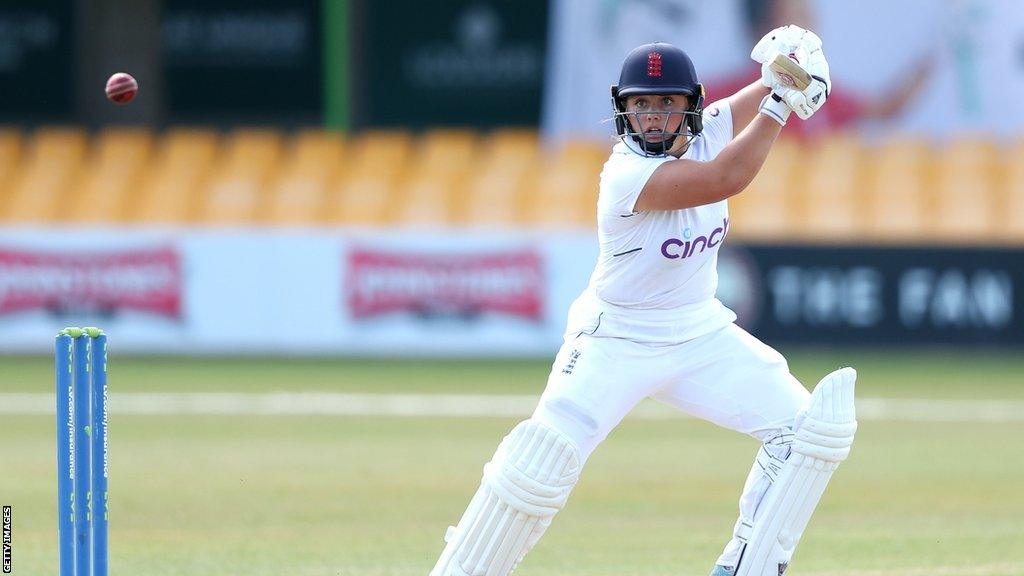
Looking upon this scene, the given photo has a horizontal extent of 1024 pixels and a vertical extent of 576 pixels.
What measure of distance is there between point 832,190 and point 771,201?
0.55 metres

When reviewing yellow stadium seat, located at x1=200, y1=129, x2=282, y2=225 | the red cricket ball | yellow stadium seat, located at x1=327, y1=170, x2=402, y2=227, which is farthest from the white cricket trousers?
yellow stadium seat, located at x1=200, y1=129, x2=282, y2=225

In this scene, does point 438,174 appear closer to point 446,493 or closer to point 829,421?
point 446,493

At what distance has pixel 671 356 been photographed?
4715 mm

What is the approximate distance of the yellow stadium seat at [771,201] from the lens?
13305mm

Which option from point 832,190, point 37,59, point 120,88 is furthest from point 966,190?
point 120,88

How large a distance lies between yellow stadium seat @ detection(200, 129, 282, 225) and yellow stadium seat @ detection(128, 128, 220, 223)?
131 mm

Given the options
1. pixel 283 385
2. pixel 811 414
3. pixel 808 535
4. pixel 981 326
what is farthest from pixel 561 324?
pixel 811 414

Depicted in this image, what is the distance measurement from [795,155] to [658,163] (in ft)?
32.6

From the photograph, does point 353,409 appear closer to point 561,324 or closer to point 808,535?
point 561,324

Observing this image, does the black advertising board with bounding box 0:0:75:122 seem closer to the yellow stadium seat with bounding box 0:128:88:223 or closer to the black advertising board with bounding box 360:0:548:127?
the yellow stadium seat with bounding box 0:128:88:223

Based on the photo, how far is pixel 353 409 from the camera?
1052cm

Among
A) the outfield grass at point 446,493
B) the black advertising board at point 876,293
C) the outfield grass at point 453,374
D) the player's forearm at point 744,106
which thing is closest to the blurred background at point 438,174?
the black advertising board at point 876,293

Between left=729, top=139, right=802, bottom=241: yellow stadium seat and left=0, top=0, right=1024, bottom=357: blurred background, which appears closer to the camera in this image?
left=0, top=0, right=1024, bottom=357: blurred background

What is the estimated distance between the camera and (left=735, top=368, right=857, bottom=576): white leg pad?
464 centimetres
